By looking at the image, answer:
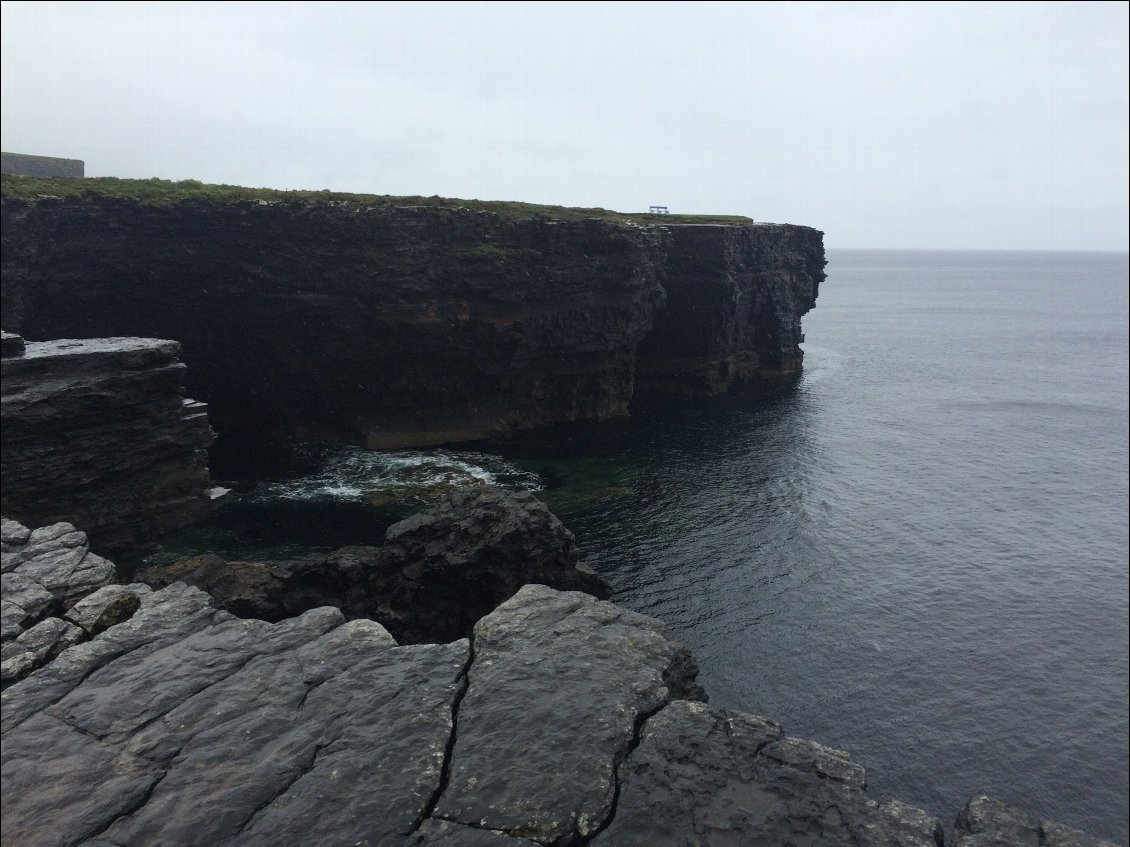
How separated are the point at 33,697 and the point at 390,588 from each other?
14.9 m

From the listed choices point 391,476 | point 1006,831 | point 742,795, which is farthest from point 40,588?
point 391,476

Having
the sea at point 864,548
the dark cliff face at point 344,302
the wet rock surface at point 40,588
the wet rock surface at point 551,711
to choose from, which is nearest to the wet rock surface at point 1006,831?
the wet rock surface at point 551,711

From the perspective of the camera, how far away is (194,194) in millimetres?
56906

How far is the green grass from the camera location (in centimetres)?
5456

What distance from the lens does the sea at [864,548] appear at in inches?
1070

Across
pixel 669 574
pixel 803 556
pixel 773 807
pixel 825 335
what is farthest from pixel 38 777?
pixel 825 335

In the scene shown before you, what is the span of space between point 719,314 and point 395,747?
73870 mm

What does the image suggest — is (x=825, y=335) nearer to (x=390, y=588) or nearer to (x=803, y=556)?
(x=803, y=556)

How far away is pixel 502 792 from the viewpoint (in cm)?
1055

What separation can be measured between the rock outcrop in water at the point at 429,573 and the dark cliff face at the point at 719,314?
5542 cm

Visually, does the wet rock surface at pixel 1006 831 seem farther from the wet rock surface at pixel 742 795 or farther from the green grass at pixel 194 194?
the green grass at pixel 194 194

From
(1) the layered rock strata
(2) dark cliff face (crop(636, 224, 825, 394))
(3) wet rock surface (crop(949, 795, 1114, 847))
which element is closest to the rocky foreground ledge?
(3) wet rock surface (crop(949, 795, 1114, 847))

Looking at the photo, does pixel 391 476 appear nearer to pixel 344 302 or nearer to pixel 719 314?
pixel 344 302

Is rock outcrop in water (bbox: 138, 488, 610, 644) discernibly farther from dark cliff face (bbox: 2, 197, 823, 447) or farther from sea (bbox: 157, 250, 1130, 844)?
dark cliff face (bbox: 2, 197, 823, 447)
